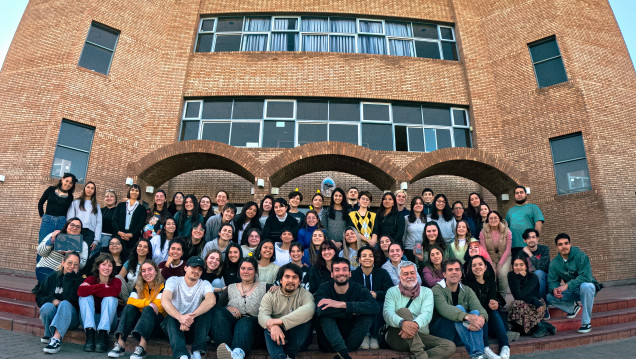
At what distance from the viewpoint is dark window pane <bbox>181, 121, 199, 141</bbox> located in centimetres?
1150

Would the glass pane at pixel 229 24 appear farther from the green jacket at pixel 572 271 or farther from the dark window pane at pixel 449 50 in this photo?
the green jacket at pixel 572 271

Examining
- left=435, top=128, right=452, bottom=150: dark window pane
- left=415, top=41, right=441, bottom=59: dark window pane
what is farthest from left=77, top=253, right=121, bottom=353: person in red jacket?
left=415, top=41, right=441, bottom=59: dark window pane

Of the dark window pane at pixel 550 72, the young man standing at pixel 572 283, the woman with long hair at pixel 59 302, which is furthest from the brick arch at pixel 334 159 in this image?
the dark window pane at pixel 550 72

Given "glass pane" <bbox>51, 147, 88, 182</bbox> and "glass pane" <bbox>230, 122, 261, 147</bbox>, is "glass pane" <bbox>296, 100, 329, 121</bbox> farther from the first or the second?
"glass pane" <bbox>51, 147, 88, 182</bbox>

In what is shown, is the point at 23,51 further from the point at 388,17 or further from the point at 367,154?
the point at 388,17

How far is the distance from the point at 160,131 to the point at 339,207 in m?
7.34

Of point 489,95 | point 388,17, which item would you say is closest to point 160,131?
point 388,17

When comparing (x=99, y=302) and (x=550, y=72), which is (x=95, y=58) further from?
(x=550, y=72)

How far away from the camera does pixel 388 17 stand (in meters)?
13.1

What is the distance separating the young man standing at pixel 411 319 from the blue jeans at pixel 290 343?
1.00 metres

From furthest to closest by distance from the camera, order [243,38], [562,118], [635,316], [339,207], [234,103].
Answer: [243,38] < [234,103] < [562,118] < [339,207] < [635,316]

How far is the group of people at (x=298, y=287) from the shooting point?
13.8 feet

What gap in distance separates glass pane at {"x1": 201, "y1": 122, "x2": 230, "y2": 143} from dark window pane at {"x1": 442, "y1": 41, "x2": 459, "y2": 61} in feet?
26.2

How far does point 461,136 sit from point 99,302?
35.5 ft
